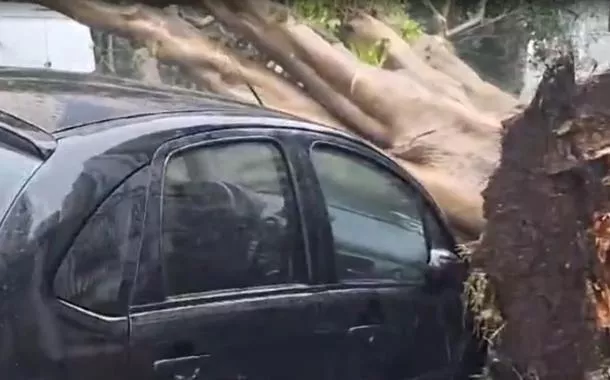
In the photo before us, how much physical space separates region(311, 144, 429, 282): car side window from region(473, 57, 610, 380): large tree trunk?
402 mm

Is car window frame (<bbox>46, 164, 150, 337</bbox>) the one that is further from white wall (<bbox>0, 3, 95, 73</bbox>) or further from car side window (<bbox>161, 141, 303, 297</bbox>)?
white wall (<bbox>0, 3, 95, 73</bbox>)

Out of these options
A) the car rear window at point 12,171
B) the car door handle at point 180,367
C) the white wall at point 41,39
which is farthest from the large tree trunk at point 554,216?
the white wall at point 41,39

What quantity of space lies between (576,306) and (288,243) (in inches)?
41.6

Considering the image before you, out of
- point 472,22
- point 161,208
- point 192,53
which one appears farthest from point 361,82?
point 472,22

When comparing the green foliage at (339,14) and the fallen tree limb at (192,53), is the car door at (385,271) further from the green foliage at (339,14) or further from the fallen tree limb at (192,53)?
the green foliage at (339,14)

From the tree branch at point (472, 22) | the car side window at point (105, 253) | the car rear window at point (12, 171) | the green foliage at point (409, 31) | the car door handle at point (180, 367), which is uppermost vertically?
the tree branch at point (472, 22)

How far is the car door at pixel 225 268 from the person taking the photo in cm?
315

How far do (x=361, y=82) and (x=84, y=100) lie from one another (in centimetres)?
268

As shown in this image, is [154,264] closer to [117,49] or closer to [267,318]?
[267,318]

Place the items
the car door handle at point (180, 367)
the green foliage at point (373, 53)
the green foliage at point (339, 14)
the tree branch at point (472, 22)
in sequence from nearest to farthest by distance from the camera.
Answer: the car door handle at point (180, 367) < the green foliage at point (373, 53) < the green foliage at point (339, 14) < the tree branch at point (472, 22)

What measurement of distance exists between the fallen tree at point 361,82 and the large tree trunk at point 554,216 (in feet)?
3.87

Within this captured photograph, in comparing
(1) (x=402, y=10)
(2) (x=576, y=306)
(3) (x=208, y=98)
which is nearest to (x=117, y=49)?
(1) (x=402, y=10)

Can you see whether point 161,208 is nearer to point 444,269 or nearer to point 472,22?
point 444,269

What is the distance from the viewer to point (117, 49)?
8852 millimetres
